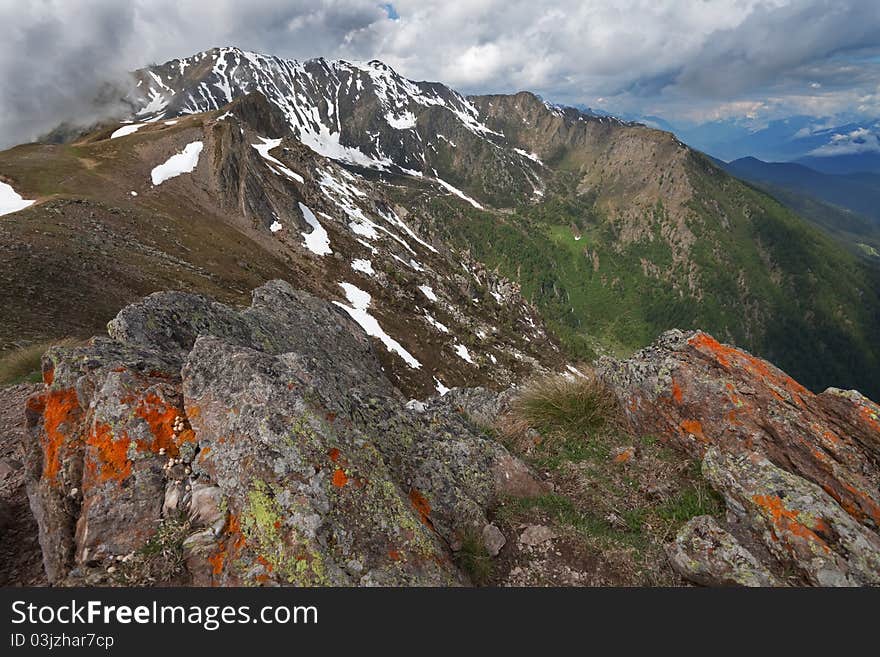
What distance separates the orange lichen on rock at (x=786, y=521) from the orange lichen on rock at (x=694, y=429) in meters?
2.19

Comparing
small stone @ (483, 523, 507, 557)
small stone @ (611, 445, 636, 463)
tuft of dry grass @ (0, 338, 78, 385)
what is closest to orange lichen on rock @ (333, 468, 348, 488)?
small stone @ (483, 523, 507, 557)

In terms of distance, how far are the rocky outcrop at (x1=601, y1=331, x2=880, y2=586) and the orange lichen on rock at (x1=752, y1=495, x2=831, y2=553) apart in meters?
0.01

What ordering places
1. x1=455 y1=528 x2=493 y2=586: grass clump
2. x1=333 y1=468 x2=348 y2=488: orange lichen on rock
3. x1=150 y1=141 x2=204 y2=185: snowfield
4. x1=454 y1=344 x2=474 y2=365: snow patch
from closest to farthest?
x1=333 y1=468 x2=348 y2=488: orange lichen on rock
x1=455 y1=528 x2=493 y2=586: grass clump
x1=150 y1=141 x2=204 y2=185: snowfield
x1=454 y1=344 x2=474 y2=365: snow patch

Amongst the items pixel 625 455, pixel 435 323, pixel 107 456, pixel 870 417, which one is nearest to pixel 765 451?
pixel 625 455

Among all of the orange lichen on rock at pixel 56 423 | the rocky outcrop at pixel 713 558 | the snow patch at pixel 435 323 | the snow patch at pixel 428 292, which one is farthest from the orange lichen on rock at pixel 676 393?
the snow patch at pixel 428 292

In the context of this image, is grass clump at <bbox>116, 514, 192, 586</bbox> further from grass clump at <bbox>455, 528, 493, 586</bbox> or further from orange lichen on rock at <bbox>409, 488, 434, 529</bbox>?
grass clump at <bbox>455, 528, 493, 586</bbox>

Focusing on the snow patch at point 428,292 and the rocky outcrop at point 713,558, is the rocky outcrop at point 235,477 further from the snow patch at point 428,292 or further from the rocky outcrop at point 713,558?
the snow patch at point 428,292

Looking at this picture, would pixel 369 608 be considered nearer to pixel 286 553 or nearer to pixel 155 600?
pixel 286 553

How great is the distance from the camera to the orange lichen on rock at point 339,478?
6242 mm

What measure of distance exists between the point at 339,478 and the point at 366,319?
49074mm

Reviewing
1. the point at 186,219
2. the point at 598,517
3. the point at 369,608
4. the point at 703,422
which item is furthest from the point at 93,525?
the point at 186,219

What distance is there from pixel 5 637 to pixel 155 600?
1.49 m

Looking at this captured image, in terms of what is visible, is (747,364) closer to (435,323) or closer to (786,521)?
(786,521)

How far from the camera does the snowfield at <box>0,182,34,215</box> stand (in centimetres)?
3672
